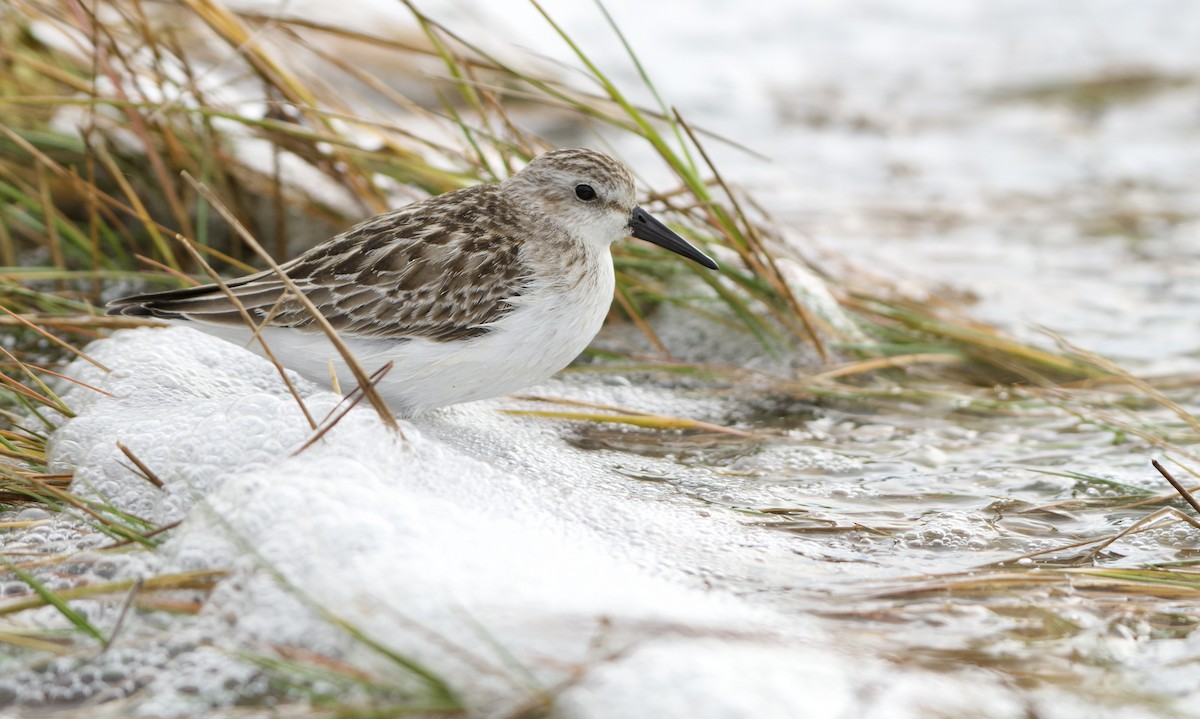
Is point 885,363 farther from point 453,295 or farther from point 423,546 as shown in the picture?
point 423,546

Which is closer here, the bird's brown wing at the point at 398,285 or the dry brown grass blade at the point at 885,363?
the bird's brown wing at the point at 398,285

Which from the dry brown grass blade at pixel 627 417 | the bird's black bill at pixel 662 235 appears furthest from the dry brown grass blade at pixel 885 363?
the bird's black bill at pixel 662 235

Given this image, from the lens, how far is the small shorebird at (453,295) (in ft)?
12.3

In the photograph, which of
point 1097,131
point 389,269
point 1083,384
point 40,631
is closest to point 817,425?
point 1083,384

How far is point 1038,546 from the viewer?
3.54 metres

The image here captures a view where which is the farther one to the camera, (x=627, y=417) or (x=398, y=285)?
(x=627, y=417)

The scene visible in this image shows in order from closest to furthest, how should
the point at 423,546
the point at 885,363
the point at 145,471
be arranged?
the point at 423,546 → the point at 145,471 → the point at 885,363

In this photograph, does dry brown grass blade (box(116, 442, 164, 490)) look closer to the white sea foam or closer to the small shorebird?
the white sea foam

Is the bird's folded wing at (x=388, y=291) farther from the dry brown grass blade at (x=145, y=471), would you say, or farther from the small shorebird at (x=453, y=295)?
the dry brown grass blade at (x=145, y=471)

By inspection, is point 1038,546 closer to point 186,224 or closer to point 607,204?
point 607,204

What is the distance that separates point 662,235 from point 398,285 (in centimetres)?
89

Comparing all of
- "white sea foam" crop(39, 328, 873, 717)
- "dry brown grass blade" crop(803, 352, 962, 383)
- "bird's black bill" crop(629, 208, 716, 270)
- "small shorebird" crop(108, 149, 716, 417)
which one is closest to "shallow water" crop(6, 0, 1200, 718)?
"white sea foam" crop(39, 328, 873, 717)

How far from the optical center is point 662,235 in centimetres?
413

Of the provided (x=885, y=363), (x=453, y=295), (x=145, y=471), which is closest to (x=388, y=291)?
(x=453, y=295)
